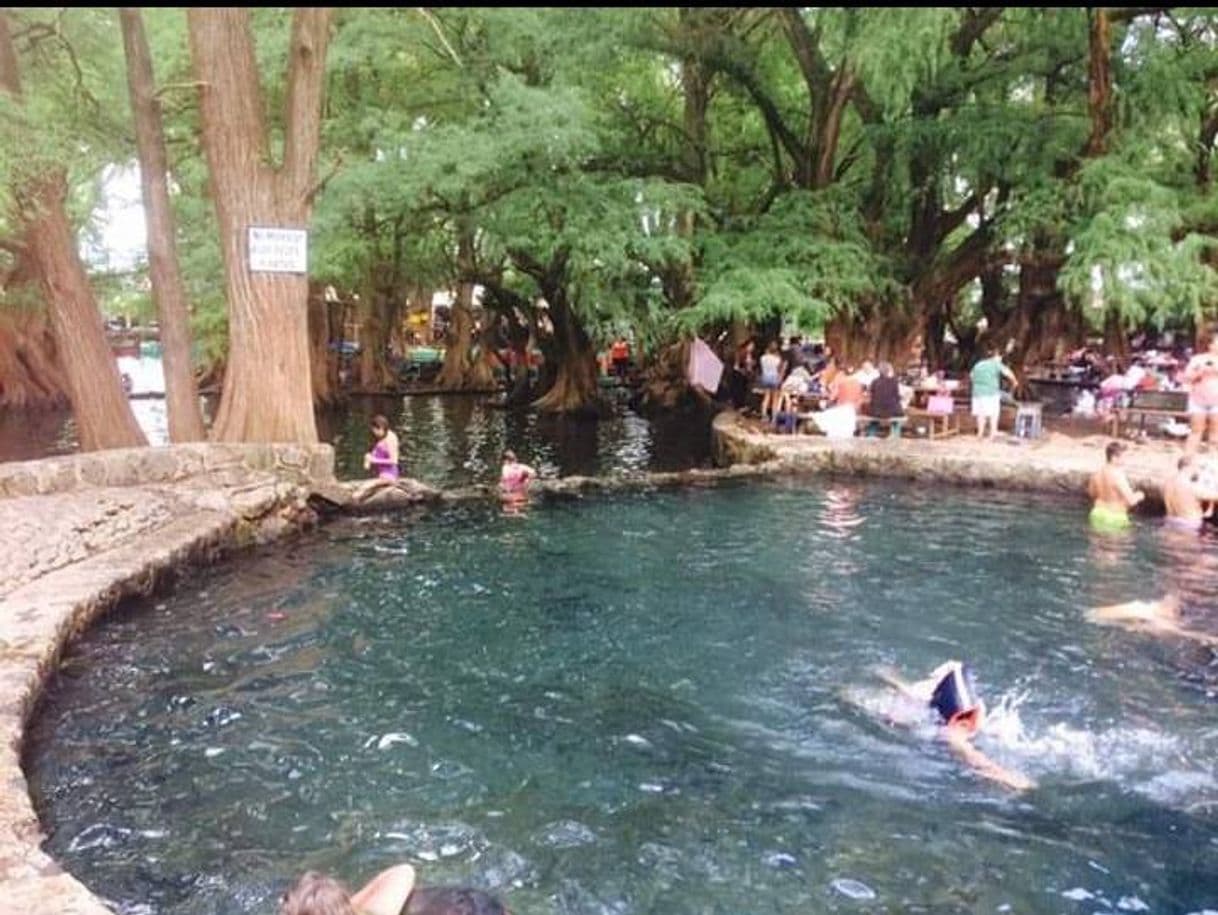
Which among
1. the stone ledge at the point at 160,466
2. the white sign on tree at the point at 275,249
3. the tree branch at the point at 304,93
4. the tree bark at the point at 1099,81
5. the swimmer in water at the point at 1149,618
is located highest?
the tree bark at the point at 1099,81

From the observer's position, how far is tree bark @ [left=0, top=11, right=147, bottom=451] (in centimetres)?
1166

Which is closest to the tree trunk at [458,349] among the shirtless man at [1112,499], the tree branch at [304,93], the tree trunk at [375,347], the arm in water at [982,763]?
the tree trunk at [375,347]

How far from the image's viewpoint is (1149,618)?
8273 mm

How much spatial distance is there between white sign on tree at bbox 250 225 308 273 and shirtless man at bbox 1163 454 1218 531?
10209mm

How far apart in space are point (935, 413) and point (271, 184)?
35.2ft

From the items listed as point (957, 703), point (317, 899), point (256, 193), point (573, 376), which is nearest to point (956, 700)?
point (957, 703)

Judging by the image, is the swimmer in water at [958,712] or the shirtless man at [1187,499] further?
the shirtless man at [1187,499]

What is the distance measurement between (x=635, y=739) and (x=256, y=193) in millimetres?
8360

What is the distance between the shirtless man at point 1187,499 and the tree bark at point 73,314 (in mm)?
12093

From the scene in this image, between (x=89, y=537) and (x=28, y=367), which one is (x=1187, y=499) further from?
(x=28, y=367)

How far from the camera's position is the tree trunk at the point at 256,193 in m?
11.6

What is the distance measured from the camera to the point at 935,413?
56.0 ft

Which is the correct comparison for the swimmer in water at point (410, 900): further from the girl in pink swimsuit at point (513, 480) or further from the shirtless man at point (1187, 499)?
the shirtless man at point (1187, 499)

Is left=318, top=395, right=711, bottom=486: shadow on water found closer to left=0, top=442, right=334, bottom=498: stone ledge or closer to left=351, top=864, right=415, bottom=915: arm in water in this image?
left=0, top=442, right=334, bottom=498: stone ledge
